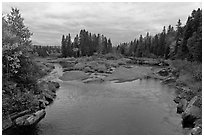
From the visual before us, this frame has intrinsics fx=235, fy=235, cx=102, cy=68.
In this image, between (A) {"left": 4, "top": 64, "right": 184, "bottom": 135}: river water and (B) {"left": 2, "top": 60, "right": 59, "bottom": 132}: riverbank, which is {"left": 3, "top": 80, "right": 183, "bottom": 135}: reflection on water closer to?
(A) {"left": 4, "top": 64, "right": 184, "bottom": 135}: river water

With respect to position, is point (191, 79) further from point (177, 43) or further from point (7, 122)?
point (177, 43)

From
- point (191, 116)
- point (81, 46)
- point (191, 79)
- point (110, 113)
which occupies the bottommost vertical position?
point (110, 113)

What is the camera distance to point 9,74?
22359mm

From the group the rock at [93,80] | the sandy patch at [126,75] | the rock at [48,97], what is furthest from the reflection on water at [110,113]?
the sandy patch at [126,75]

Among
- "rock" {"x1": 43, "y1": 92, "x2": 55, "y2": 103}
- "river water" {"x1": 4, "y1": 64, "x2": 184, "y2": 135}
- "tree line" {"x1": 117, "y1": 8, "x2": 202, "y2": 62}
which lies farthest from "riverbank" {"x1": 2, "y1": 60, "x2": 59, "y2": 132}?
"tree line" {"x1": 117, "y1": 8, "x2": 202, "y2": 62}

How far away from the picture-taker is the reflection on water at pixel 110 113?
2048 centimetres

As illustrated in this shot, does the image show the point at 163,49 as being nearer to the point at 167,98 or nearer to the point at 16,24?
the point at 167,98

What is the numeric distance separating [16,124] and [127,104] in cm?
1279

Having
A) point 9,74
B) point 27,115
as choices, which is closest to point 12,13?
point 9,74

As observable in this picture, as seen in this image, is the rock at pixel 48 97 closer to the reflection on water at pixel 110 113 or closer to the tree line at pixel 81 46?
the reflection on water at pixel 110 113

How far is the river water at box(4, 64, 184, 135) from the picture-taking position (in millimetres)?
20438

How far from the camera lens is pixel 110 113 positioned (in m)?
24.6

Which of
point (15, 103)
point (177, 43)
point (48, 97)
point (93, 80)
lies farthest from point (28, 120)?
point (177, 43)

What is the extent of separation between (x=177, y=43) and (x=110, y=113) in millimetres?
49926
